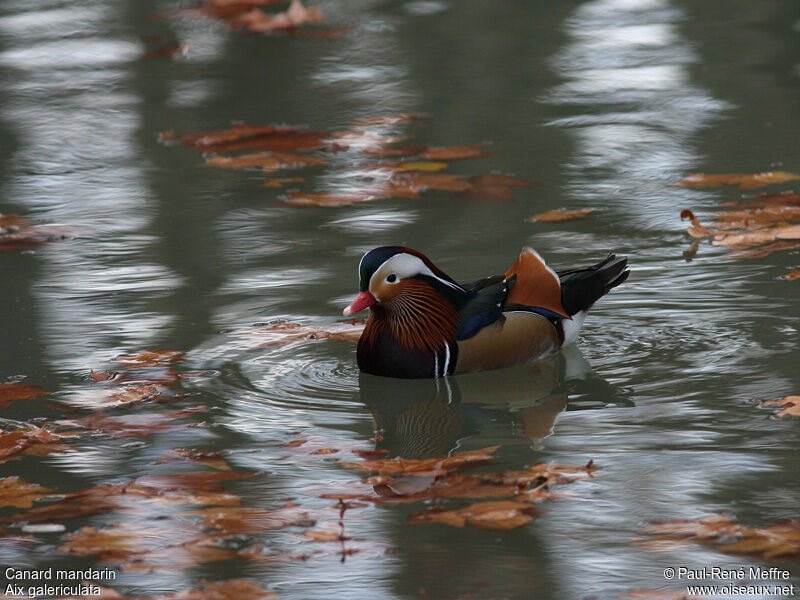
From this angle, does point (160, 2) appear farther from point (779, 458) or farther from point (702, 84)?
point (779, 458)

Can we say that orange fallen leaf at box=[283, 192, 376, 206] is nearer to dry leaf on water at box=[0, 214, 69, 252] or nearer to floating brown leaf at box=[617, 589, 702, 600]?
dry leaf on water at box=[0, 214, 69, 252]

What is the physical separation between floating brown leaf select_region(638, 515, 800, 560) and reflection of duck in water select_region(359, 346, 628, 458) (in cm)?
100

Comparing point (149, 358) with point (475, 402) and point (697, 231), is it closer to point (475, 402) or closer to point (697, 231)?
point (475, 402)

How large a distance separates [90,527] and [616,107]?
7105 mm

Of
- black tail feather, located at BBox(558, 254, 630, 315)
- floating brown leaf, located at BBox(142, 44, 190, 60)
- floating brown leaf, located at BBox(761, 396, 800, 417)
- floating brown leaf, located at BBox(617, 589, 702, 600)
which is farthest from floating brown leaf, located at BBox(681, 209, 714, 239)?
floating brown leaf, located at BBox(142, 44, 190, 60)

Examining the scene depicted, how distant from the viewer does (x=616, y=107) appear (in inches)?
422

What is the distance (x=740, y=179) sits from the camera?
870cm

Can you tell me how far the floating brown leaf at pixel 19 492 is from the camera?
15.8 ft

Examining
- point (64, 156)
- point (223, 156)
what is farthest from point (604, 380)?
point (64, 156)

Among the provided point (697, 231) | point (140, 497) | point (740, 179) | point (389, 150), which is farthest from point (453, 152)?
point (140, 497)

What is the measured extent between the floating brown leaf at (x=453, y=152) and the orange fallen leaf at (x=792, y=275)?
2.99 meters

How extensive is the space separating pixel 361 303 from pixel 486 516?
179 cm

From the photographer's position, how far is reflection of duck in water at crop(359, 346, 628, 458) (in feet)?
17.7

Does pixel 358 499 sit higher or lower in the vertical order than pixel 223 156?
higher
